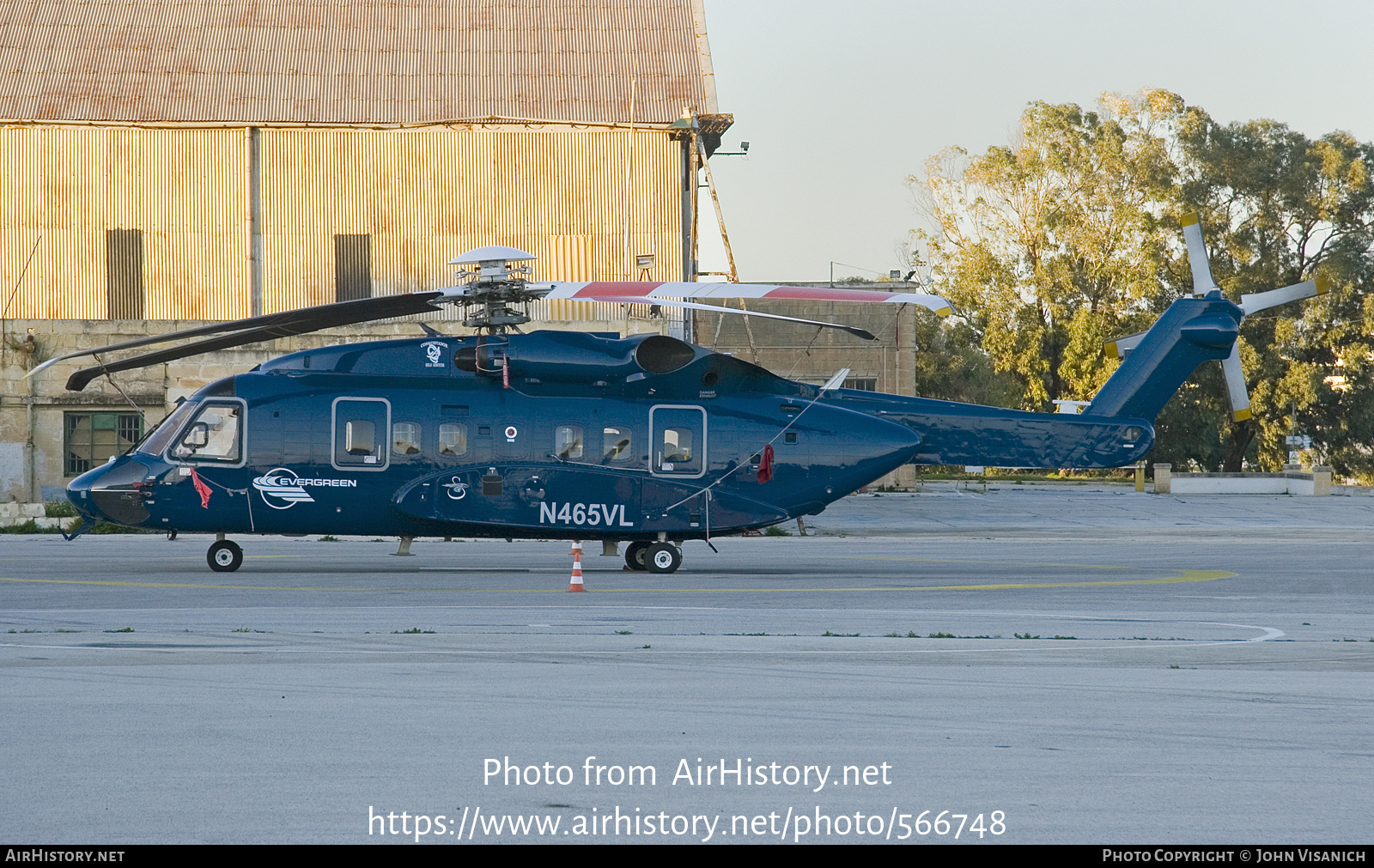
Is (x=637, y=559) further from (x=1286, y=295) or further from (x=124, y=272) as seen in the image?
(x=124, y=272)

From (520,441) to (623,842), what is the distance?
1268 centimetres

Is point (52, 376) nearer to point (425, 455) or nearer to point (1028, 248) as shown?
point (425, 455)

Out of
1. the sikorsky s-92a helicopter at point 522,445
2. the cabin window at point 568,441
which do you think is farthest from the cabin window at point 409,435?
the cabin window at point 568,441

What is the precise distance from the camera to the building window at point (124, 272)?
34.5 metres

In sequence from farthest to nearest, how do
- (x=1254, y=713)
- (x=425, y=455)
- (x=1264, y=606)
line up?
(x=425, y=455) < (x=1264, y=606) < (x=1254, y=713)

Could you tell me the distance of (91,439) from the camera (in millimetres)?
31562

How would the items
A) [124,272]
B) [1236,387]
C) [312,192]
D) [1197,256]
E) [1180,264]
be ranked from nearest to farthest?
1. [1236,387]
2. [1197,256]
3. [124,272]
4. [312,192]
5. [1180,264]

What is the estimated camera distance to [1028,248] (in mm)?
62125

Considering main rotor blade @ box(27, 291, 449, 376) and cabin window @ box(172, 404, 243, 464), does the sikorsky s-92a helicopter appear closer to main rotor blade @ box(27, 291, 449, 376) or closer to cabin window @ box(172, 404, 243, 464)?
cabin window @ box(172, 404, 243, 464)

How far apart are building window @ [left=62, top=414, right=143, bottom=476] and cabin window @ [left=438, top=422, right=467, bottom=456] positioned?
660 inches

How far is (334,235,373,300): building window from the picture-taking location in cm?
3469

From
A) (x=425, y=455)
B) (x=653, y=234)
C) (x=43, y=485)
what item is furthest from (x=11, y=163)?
(x=425, y=455)

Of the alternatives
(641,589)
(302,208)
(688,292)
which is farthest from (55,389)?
(688,292)

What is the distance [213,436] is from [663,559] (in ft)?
20.3
